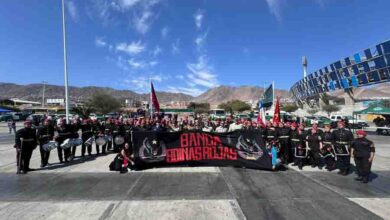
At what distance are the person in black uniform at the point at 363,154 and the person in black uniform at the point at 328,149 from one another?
124 centimetres

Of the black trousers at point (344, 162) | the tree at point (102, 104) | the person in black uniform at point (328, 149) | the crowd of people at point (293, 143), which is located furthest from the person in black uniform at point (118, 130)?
the tree at point (102, 104)

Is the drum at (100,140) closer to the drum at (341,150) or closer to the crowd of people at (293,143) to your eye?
the crowd of people at (293,143)

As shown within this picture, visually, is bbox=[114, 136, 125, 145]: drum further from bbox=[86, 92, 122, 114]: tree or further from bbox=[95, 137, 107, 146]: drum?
bbox=[86, 92, 122, 114]: tree

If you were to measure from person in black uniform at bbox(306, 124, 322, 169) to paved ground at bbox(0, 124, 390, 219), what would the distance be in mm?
586

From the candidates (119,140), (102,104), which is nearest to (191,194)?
(119,140)

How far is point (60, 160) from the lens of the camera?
10.1m

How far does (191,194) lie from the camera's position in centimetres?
630

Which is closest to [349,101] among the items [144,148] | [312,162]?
[312,162]

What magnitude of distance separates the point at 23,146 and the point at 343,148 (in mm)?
10409

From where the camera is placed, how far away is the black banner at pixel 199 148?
917 centimetres

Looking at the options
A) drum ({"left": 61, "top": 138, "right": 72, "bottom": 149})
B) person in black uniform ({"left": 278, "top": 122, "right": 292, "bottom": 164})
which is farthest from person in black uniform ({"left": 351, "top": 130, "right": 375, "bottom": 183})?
drum ({"left": 61, "top": 138, "right": 72, "bottom": 149})

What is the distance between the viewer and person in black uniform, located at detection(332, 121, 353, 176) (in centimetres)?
855

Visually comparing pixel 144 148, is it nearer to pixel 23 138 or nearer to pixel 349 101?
pixel 23 138

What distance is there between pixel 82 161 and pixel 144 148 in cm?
299
